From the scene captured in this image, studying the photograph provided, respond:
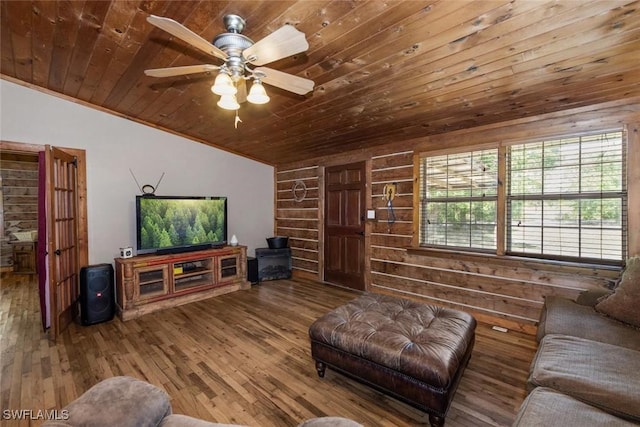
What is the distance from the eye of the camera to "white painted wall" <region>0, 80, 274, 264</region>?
336 centimetres

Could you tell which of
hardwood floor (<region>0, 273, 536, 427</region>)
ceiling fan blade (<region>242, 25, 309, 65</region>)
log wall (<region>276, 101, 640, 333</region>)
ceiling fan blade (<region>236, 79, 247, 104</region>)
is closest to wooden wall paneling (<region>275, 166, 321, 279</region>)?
log wall (<region>276, 101, 640, 333</region>)

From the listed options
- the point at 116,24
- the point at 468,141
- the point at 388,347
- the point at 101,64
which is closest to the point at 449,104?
the point at 468,141

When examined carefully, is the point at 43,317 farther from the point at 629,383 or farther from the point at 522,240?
the point at 522,240

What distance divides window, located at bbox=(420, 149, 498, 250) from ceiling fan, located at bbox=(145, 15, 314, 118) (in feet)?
7.71

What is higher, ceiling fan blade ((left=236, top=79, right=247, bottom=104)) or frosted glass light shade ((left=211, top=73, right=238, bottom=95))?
ceiling fan blade ((left=236, top=79, right=247, bottom=104))

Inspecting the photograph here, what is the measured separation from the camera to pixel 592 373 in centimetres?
139

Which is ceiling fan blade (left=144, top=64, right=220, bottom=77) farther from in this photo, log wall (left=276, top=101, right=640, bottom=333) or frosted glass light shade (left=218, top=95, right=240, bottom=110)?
log wall (left=276, top=101, right=640, bottom=333)

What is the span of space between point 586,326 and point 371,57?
242 cm

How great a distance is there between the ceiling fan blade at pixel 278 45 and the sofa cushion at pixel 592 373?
6.92 feet

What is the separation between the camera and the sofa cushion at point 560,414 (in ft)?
3.69

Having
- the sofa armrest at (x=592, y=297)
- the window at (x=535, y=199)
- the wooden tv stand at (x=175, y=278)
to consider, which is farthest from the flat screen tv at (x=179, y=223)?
the sofa armrest at (x=592, y=297)

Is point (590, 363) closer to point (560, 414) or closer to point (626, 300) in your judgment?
point (560, 414)

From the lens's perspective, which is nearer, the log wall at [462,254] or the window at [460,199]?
the log wall at [462,254]

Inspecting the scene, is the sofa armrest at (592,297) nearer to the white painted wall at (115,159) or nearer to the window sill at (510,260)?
the window sill at (510,260)
